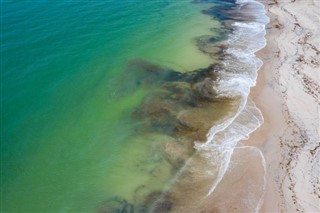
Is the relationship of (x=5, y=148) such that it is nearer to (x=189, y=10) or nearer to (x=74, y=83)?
(x=74, y=83)

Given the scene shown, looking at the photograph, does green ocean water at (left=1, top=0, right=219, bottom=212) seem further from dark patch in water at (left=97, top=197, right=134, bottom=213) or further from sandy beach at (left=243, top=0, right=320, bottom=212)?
sandy beach at (left=243, top=0, right=320, bottom=212)

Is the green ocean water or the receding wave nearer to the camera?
the receding wave

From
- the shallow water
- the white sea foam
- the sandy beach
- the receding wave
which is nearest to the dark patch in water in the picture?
the shallow water

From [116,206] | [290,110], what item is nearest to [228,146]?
[290,110]

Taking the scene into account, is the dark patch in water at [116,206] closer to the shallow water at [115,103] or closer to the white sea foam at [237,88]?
the shallow water at [115,103]

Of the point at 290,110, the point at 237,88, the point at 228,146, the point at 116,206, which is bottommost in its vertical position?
the point at 116,206

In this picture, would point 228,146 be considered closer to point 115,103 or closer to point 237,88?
point 237,88
